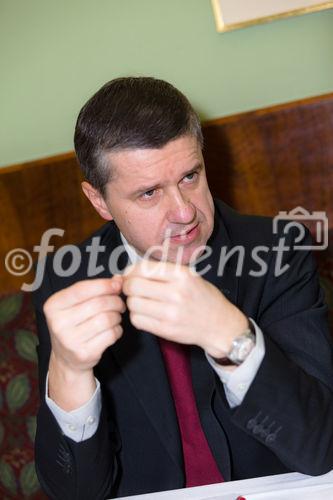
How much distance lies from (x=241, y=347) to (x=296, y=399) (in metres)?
0.19

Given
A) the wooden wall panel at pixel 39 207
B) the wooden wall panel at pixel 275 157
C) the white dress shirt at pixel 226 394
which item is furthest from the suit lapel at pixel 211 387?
the wooden wall panel at pixel 39 207

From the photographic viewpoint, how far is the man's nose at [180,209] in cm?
180

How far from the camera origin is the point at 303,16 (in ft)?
8.59

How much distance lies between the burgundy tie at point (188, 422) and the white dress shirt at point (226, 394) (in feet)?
1.05

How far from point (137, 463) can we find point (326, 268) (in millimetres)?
947

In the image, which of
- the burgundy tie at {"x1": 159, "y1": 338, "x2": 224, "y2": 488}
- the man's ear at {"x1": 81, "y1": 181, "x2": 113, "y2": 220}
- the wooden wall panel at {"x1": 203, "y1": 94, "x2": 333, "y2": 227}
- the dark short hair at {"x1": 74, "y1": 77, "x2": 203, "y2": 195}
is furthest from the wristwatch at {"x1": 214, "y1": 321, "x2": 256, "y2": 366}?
the wooden wall panel at {"x1": 203, "y1": 94, "x2": 333, "y2": 227}

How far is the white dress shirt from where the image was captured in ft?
4.91

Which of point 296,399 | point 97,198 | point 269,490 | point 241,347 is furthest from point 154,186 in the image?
point 269,490

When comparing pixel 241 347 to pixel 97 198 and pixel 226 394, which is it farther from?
pixel 97 198

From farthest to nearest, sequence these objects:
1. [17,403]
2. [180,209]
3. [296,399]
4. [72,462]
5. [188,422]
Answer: [17,403]
[188,422]
[180,209]
[72,462]
[296,399]

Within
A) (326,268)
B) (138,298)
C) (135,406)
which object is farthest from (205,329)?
(326,268)

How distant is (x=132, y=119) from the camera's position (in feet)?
5.87

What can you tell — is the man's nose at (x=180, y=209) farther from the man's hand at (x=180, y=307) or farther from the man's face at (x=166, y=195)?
the man's hand at (x=180, y=307)

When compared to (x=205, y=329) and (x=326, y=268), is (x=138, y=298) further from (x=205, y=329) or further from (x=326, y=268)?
(x=326, y=268)
